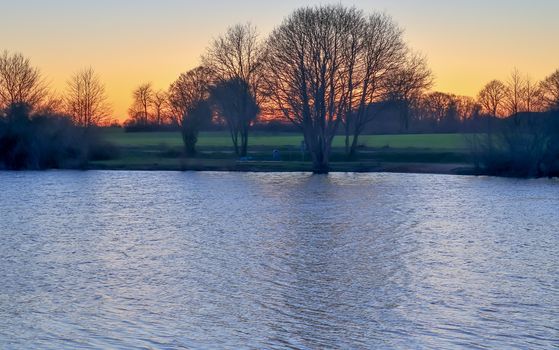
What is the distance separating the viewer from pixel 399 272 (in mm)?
17125

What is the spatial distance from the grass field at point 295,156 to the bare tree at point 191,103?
180 cm

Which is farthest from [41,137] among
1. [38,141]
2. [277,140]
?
[277,140]

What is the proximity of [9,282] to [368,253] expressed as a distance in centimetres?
820

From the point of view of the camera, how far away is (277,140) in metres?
85.6

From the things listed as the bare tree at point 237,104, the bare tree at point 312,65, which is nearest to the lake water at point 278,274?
the bare tree at point 312,65

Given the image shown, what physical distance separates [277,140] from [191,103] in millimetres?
15472

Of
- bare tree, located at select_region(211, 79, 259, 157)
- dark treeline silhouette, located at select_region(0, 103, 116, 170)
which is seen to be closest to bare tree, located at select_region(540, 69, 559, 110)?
bare tree, located at select_region(211, 79, 259, 157)

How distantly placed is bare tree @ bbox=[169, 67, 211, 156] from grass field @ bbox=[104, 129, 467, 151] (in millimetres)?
4702

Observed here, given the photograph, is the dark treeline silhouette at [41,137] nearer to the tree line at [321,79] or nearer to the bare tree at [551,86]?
the tree line at [321,79]

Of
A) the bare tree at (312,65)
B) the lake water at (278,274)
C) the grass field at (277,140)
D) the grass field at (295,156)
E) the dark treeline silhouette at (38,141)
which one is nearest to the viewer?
the lake water at (278,274)

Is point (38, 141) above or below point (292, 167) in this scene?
above

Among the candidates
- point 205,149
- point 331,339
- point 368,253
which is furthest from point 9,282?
point 205,149

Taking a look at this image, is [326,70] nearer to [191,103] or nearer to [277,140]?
[191,103]

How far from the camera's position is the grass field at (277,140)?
2884 inches
